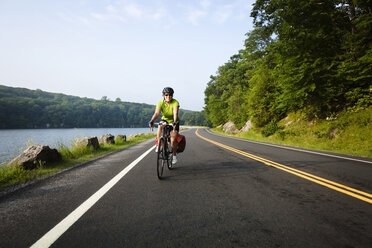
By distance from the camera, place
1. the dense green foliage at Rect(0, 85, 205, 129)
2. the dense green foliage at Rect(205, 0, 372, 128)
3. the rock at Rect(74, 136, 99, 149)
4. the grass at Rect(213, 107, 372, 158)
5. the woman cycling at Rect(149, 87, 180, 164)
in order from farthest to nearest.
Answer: the dense green foliage at Rect(0, 85, 205, 129)
the dense green foliage at Rect(205, 0, 372, 128)
the grass at Rect(213, 107, 372, 158)
the rock at Rect(74, 136, 99, 149)
the woman cycling at Rect(149, 87, 180, 164)

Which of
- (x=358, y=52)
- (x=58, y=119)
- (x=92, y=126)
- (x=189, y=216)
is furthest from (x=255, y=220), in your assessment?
(x=92, y=126)

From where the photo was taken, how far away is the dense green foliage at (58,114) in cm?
9162

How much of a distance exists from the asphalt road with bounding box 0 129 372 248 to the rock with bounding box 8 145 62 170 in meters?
1.36

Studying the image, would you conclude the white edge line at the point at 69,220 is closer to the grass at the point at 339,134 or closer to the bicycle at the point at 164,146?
the bicycle at the point at 164,146

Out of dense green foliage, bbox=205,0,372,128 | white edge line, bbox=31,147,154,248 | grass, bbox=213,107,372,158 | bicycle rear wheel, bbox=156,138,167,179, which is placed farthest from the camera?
dense green foliage, bbox=205,0,372,128

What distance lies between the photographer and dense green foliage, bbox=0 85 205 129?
3607 inches

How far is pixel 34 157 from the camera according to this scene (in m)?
5.14

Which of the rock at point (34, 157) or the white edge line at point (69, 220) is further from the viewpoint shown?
the rock at point (34, 157)

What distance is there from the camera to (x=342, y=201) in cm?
289

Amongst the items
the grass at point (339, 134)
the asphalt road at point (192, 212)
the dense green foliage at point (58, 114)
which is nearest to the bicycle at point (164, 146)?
the asphalt road at point (192, 212)

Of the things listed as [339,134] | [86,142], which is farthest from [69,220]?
[339,134]

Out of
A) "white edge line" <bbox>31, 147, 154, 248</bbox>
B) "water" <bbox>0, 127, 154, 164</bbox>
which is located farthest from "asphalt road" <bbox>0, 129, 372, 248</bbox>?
"water" <bbox>0, 127, 154, 164</bbox>

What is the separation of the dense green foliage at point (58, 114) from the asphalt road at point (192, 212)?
4588 inches

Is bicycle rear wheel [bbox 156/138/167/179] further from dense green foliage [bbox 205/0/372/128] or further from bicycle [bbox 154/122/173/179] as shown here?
dense green foliage [bbox 205/0/372/128]
